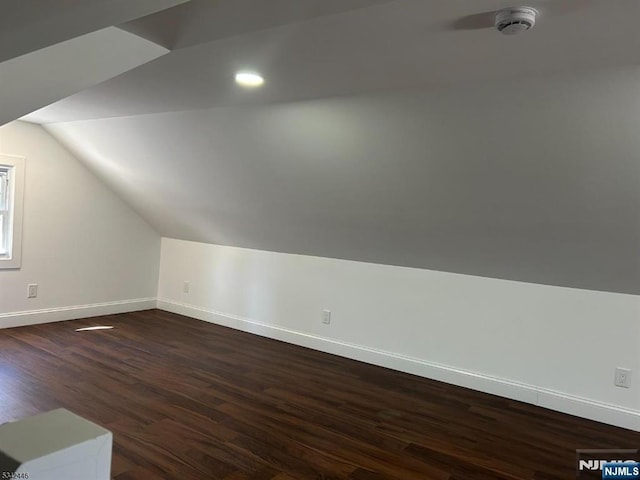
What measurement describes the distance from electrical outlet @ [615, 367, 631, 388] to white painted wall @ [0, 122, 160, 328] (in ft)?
16.2

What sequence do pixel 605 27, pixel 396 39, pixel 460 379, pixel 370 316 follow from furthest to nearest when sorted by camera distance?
1. pixel 370 316
2. pixel 460 379
3. pixel 396 39
4. pixel 605 27

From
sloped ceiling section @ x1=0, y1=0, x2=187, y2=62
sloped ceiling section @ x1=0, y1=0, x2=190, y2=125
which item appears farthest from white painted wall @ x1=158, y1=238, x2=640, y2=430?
sloped ceiling section @ x1=0, y1=0, x2=187, y2=62

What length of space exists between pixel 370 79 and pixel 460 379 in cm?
258

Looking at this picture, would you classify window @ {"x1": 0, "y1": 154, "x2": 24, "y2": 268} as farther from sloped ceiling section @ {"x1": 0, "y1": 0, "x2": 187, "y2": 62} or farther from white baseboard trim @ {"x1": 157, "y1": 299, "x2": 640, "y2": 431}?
sloped ceiling section @ {"x1": 0, "y1": 0, "x2": 187, "y2": 62}

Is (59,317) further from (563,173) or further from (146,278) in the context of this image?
(563,173)

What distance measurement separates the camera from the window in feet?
15.1

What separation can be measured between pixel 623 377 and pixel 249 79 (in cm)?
304

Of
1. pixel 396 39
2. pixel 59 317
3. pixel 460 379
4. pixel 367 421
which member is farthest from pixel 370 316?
pixel 59 317

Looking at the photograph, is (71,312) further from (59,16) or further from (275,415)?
(59,16)

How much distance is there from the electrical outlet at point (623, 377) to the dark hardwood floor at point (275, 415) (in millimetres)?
299

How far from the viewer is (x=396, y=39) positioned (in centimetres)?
177

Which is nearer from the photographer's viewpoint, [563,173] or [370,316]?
[563,173]

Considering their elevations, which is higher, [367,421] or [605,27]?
[605,27]

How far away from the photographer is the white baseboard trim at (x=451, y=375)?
3226mm
